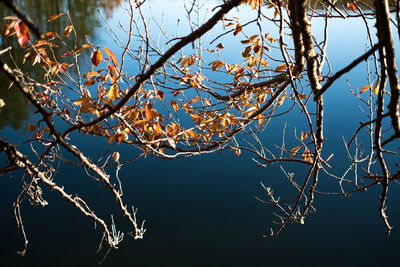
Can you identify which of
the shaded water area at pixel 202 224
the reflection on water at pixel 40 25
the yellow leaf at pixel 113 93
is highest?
the reflection on water at pixel 40 25

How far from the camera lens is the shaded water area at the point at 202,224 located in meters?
5.90

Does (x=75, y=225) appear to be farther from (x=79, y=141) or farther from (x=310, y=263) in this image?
(x=310, y=263)

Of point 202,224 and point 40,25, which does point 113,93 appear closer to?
point 202,224

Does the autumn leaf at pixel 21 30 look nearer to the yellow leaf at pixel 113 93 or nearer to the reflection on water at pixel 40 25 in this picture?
the yellow leaf at pixel 113 93

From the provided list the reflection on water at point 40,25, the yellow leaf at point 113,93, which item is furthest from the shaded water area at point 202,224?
the yellow leaf at point 113,93

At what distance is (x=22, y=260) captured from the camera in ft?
19.1

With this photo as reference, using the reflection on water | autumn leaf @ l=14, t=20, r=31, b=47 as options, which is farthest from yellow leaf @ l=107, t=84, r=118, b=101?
the reflection on water

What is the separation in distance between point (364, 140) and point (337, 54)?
16.9 feet

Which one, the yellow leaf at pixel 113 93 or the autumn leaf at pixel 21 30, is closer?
the autumn leaf at pixel 21 30

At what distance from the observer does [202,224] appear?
652cm

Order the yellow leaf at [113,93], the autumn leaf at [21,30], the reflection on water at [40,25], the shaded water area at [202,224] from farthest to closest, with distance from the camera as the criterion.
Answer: the reflection on water at [40,25] → the shaded water area at [202,224] → the yellow leaf at [113,93] → the autumn leaf at [21,30]

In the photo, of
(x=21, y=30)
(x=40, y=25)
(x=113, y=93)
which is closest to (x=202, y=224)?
(x=113, y=93)

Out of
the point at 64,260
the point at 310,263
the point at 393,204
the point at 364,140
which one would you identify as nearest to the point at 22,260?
the point at 64,260

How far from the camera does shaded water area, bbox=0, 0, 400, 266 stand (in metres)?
5.90
